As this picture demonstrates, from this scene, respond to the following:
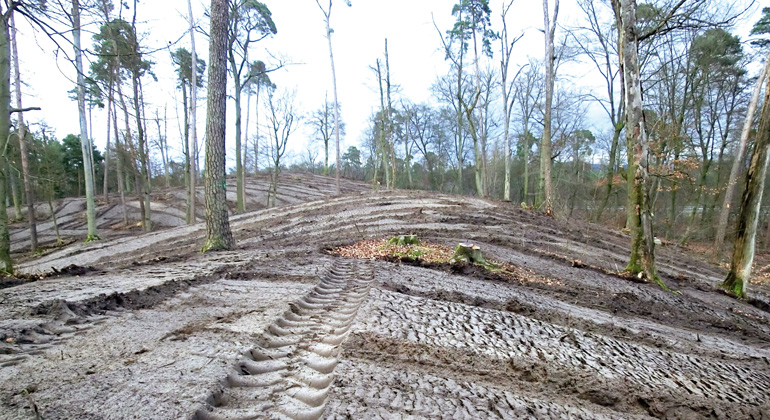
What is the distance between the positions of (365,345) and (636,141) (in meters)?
5.91

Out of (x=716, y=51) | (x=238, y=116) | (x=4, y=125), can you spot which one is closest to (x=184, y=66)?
(x=238, y=116)

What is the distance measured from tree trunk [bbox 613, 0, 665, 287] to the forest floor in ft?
3.01

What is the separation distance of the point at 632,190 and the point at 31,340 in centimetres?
771

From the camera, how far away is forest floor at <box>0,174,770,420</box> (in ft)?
6.42

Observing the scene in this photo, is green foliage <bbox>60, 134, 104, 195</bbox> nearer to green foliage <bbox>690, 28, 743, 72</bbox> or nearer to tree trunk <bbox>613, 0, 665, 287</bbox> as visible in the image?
tree trunk <bbox>613, 0, 665, 287</bbox>

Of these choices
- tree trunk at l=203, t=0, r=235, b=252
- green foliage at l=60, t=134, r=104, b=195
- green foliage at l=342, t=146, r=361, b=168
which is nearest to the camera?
tree trunk at l=203, t=0, r=235, b=252

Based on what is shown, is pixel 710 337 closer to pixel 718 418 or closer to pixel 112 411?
pixel 718 418

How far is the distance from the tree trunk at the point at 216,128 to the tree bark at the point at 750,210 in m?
9.53

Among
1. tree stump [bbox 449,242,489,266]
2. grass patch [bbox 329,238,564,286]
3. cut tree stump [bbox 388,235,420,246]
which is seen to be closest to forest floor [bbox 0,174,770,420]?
grass patch [bbox 329,238,564,286]

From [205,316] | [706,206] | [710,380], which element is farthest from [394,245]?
[706,206]

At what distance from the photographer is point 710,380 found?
2678mm

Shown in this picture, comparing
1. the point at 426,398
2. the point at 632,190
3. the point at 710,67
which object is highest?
the point at 710,67

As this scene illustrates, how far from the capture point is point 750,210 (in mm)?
6359

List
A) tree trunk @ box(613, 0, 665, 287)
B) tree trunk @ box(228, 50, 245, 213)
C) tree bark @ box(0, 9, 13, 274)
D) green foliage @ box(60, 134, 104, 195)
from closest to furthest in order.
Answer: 1. tree bark @ box(0, 9, 13, 274)
2. tree trunk @ box(613, 0, 665, 287)
3. tree trunk @ box(228, 50, 245, 213)
4. green foliage @ box(60, 134, 104, 195)
